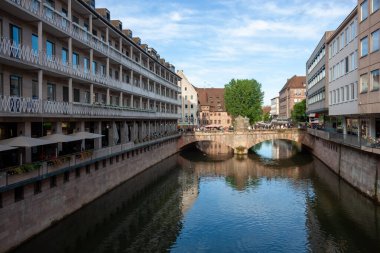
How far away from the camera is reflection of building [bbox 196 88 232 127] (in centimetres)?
13325

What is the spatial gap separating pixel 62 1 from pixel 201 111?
336 feet

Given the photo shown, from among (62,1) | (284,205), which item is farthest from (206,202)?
(62,1)

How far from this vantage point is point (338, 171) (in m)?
44.5

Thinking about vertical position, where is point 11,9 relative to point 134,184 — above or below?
above

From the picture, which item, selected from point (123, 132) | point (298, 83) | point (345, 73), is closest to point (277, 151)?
point (345, 73)

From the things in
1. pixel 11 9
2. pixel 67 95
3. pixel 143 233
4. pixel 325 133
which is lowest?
pixel 143 233

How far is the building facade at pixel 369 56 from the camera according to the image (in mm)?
29953

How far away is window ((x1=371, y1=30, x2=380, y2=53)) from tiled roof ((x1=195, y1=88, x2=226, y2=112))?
341 feet

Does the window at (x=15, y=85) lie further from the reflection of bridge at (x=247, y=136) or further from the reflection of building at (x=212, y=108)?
the reflection of building at (x=212, y=108)

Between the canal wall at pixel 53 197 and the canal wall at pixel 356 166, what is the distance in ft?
80.1

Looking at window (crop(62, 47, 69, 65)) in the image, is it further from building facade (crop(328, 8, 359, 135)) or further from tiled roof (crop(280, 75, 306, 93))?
tiled roof (crop(280, 75, 306, 93))

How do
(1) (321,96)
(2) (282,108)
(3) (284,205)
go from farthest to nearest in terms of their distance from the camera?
(2) (282,108) → (1) (321,96) → (3) (284,205)

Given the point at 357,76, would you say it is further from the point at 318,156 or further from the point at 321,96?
the point at 318,156

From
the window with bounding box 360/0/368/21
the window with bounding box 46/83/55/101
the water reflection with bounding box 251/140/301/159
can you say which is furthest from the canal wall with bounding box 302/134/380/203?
the window with bounding box 46/83/55/101
